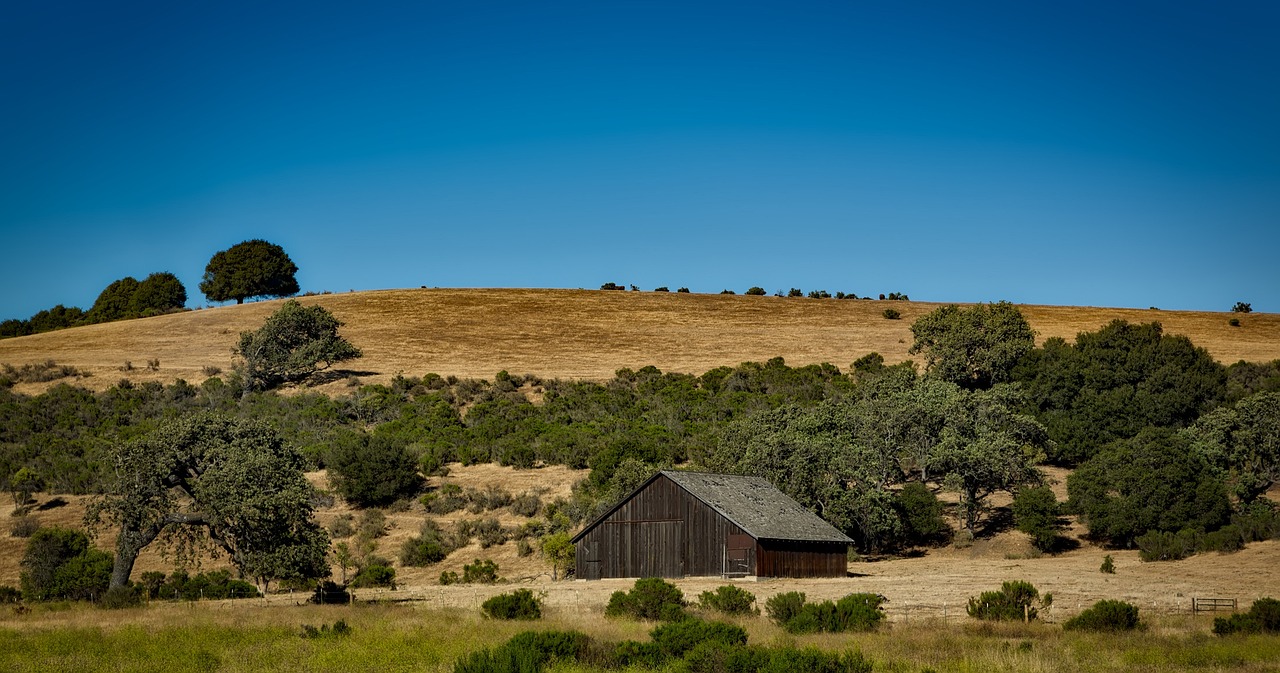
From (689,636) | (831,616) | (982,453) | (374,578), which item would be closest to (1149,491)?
(982,453)

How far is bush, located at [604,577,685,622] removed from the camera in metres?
30.3

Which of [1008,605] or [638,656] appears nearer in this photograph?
[638,656]

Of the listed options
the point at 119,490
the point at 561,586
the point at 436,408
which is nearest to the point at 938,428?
the point at 561,586

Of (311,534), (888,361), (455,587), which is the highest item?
(888,361)

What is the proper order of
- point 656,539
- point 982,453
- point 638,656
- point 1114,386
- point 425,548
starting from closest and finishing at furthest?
point 638,656 < point 656,539 < point 425,548 < point 982,453 < point 1114,386

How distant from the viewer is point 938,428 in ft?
200

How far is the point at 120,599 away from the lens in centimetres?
3394

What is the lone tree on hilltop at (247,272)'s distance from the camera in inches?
4658

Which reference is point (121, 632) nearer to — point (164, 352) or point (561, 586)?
point (561, 586)

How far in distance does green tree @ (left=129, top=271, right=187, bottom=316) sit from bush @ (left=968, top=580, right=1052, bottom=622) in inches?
4164

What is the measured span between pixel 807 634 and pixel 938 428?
119 ft

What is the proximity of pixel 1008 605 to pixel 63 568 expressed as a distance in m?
32.9

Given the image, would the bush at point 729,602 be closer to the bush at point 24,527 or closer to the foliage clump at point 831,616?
the foliage clump at point 831,616

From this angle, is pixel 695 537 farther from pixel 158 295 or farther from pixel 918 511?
pixel 158 295
